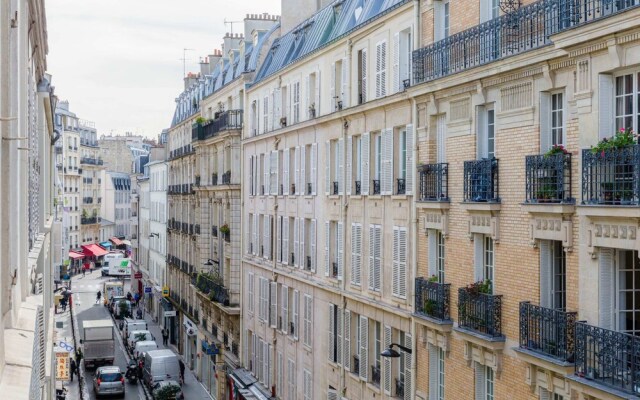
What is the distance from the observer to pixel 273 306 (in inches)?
1377

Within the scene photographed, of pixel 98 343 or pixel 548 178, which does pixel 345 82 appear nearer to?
pixel 548 178

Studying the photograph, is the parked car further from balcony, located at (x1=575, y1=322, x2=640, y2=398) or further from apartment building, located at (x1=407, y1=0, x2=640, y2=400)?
balcony, located at (x1=575, y1=322, x2=640, y2=398)

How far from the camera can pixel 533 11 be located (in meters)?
15.8

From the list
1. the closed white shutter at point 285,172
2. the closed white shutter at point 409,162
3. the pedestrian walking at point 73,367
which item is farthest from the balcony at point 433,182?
the pedestrian walking at point 73,367

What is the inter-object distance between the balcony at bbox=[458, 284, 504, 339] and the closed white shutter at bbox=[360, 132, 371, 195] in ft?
22.4

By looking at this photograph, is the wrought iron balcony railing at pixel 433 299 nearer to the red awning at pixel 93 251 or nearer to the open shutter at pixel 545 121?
the open shutter at pixel 545 121

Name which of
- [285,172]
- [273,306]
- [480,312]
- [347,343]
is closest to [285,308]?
[273,306]

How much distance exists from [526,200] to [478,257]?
8.70 feet

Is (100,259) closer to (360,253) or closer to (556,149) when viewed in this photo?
(360,253)

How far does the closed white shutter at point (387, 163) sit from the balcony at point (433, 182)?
206 cm

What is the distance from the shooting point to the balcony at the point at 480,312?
17125 millimetres

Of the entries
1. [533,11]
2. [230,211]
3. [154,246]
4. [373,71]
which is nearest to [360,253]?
[373,71]

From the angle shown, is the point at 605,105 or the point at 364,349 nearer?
the point at 605,105

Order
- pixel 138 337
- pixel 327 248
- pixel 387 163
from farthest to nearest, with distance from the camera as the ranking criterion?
pixel 138 337 → pixel 327 248 → pixel 387 163
